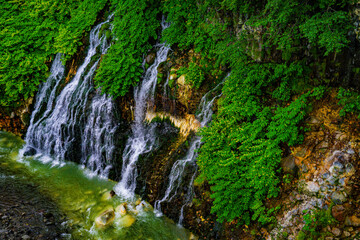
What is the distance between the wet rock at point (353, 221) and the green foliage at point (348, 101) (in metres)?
1.89

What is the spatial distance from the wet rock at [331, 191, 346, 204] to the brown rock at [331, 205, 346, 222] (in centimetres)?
9

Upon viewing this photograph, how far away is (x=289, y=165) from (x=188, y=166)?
103 inches

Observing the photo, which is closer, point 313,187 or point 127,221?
point 313,187

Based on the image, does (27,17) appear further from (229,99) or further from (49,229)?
(229,99)

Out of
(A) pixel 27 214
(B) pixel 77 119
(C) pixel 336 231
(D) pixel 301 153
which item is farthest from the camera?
(B) pixel 77 119

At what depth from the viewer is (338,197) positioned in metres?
4.42

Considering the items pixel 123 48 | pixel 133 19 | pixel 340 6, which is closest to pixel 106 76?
pixel 123 48

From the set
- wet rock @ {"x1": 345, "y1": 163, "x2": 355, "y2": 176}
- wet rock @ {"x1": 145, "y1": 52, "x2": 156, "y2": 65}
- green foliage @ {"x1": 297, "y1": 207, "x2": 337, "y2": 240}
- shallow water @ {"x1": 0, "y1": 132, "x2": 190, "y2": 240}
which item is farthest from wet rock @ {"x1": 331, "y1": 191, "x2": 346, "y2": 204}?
wet rock @ {"x1": 145, "y1": 52, "x2": 156, "y2": 65}

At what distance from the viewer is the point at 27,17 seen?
1177 centimetres

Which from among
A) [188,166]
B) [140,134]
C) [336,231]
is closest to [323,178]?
[336,231]

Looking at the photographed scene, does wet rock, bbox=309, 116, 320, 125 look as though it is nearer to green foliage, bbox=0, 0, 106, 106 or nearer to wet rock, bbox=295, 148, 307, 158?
wet rock, bbox=295, 148, 307, 158

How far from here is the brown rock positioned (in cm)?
432

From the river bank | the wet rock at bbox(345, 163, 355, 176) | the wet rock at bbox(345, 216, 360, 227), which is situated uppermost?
the wet rock at bbox(345, 163, 355, 176)

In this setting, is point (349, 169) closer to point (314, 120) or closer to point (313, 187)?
point (313, 187)
